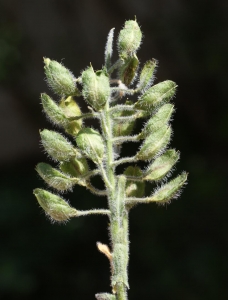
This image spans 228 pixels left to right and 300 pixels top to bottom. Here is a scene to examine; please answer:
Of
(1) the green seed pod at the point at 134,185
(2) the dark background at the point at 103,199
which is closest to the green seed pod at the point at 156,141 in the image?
(1) the green seed pod at the point at 134,185

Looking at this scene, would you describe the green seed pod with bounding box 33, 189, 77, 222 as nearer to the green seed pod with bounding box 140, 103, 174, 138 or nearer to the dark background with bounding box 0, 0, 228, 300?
the green seed pod with bounding box 140, 103, 174, 138

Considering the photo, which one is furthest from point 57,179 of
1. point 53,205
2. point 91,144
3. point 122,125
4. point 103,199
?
point 103,199

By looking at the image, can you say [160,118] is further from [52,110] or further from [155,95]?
[52,110]

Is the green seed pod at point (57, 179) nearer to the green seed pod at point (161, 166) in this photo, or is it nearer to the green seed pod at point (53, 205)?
the green seed pod at point (53, 205)

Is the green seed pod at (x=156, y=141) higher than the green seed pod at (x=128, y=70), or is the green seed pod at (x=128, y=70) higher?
the green seed pod at (x=128, y=70)

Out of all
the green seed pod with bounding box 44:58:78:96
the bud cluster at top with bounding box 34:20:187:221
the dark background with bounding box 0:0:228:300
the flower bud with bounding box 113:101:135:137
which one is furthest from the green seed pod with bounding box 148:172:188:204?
A: the dark background with bounding box 0:0:228:300

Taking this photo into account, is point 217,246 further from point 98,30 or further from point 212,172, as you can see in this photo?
point 98,30
